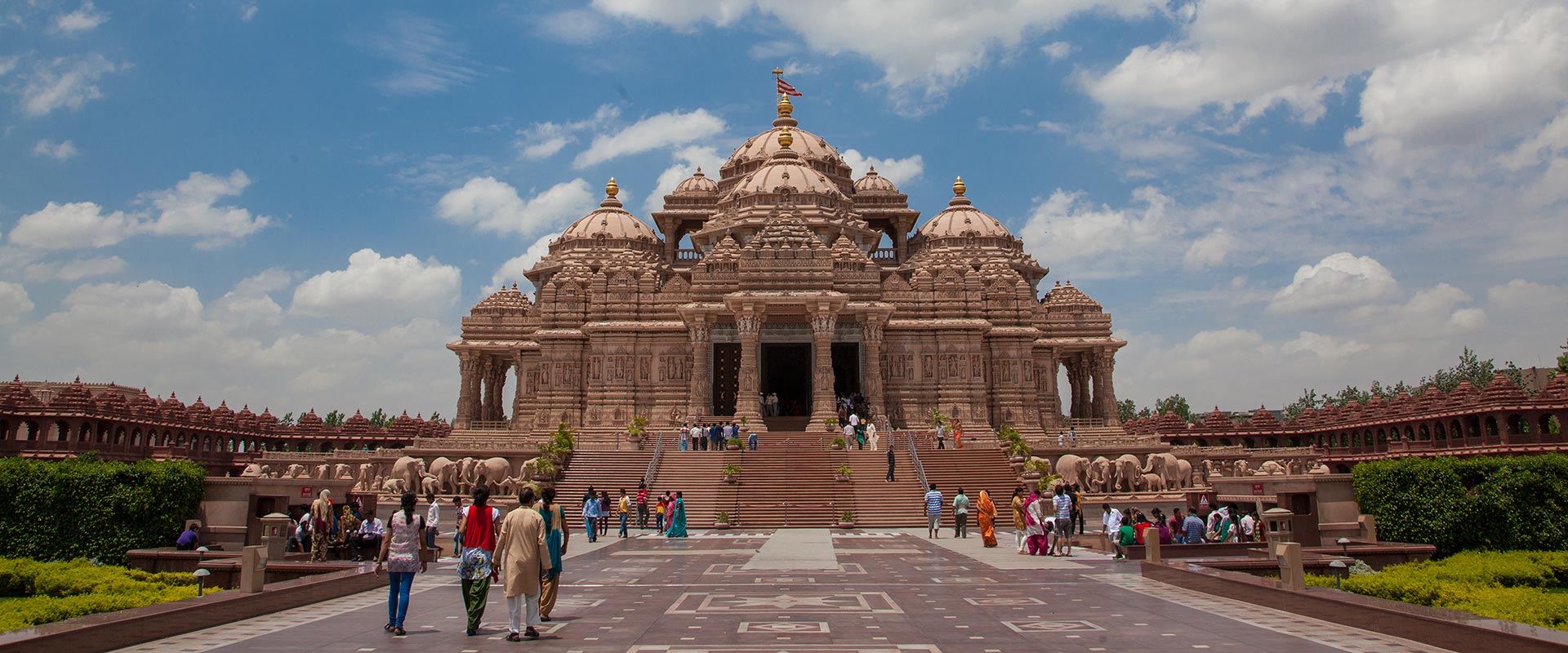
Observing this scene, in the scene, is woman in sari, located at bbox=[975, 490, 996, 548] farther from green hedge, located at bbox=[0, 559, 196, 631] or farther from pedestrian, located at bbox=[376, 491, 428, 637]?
green hedge, located at bbox=[0, 559, 196, 631]

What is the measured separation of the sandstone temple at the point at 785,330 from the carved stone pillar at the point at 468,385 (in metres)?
0.09

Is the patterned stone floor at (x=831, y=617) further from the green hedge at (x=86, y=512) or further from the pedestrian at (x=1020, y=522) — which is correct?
the green hedge at (x=86, y=512)

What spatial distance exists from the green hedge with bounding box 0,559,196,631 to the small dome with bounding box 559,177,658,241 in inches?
1873

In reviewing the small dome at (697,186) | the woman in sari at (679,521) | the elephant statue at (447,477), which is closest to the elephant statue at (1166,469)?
the woman in sari at (679,521)

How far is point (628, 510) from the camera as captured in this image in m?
34.8

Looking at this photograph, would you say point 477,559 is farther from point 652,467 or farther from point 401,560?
point 652,467

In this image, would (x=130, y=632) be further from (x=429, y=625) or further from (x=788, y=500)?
(x=788, y=500)

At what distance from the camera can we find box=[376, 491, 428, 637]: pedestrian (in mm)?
12734

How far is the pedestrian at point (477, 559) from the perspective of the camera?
41.0 feet

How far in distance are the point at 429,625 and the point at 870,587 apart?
6675 millimetres

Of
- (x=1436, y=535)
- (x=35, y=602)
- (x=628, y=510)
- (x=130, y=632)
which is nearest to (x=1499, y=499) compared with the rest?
(x=1436, y=535)

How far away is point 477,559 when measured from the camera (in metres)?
12.5

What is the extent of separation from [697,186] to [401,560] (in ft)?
200

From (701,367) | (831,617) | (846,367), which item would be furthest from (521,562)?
(846,367)
